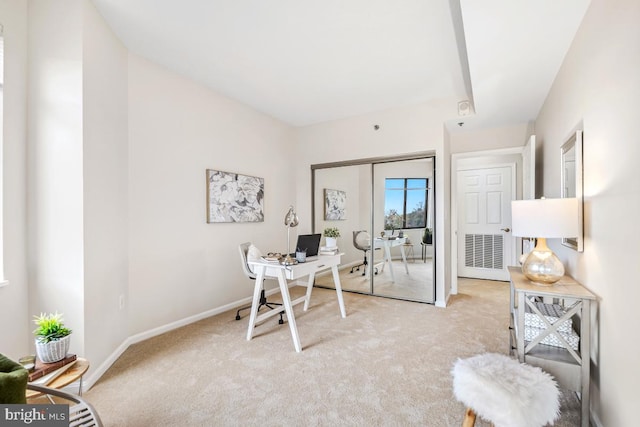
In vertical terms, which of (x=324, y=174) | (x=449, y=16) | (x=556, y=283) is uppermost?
(x=449, y=16)

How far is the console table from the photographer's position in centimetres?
157

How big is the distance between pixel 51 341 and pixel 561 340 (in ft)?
9.14

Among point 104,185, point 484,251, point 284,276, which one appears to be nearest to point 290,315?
point 284,276

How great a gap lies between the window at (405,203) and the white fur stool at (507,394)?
2.77 metres

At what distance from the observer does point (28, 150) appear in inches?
76.5

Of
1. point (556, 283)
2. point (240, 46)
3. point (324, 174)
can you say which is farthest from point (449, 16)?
point (324, 174)

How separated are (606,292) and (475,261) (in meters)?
4.04

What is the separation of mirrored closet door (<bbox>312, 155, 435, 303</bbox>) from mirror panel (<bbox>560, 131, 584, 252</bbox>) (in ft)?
5.43

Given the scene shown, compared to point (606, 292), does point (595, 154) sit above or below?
above

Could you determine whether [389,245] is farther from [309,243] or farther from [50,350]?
[50,350]

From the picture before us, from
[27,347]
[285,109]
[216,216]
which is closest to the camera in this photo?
[27,347]

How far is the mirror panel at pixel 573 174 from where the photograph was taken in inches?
70.1

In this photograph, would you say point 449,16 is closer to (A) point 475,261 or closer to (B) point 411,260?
(B) point 411,260

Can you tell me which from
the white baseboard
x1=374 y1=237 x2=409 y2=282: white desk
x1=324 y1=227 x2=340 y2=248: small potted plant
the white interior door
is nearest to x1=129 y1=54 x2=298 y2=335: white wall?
the white baseboard
